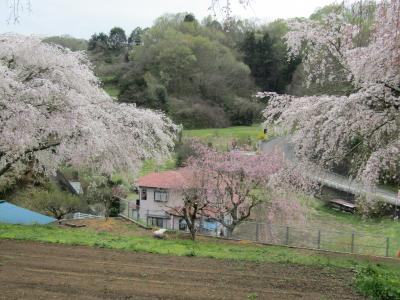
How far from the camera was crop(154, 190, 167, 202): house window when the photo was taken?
34094 mm

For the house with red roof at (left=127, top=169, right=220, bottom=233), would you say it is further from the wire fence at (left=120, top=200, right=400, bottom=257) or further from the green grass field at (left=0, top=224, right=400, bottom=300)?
the green grass field at (left=0, top=224, right=400, bottom=300)

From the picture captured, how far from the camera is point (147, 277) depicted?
8.35 metres

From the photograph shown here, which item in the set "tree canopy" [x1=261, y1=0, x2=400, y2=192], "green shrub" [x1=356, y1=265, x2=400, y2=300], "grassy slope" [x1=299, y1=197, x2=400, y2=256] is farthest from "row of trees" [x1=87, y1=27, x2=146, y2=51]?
"green shrub" [x1=356, y1=265, x2=400, y2=300]

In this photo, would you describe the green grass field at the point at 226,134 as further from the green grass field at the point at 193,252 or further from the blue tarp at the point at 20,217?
the green grass field at the point at 193,252

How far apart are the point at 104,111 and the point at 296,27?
21.2 ft

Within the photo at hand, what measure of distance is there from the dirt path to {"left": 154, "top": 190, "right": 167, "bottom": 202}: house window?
23293 mm

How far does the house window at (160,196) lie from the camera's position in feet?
112

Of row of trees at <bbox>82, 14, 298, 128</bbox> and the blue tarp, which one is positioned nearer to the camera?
the blue tarp

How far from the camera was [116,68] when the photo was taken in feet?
203

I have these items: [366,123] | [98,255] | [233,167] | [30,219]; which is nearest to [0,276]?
[98,255]

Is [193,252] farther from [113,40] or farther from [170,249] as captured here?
[113,40]

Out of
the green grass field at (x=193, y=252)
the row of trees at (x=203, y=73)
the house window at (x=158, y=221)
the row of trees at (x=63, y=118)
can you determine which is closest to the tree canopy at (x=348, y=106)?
the green grass field at (x=193, y=252)

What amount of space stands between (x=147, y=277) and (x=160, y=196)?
2609 centimetres

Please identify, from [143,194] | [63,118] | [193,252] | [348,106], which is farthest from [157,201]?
[348,106]
